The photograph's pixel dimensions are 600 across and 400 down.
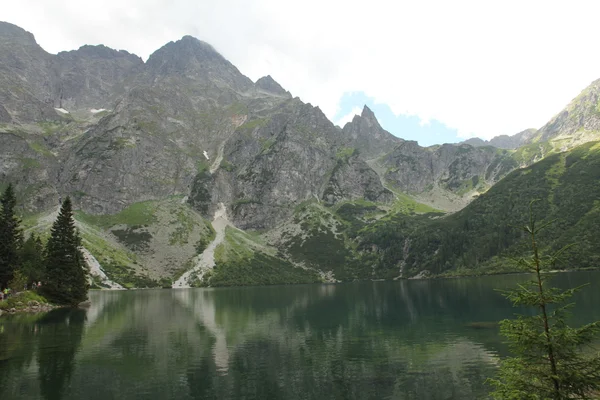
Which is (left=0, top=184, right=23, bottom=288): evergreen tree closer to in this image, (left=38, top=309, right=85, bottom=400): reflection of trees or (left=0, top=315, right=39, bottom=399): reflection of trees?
(left=38, top=309, right=85, bottom=400): reflection of trees

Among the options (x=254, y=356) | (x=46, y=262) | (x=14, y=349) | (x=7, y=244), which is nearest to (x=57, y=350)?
(x=14, y=349)

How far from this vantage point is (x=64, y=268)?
98.1m

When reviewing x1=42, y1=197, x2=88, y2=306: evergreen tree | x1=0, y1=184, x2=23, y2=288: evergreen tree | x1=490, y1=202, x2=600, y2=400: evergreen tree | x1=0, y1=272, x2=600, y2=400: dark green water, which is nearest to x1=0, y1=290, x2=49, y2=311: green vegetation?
x1=42, y1=197, x2=88, y2=306: evergreen tree

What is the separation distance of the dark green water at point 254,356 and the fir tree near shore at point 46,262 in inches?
653

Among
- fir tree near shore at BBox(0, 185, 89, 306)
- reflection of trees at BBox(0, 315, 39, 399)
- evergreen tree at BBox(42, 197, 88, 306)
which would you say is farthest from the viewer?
evergreen tree at BBox(42, 197, 88, 306)

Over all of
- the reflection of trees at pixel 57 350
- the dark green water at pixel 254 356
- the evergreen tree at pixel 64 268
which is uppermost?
the evergreen tree at pixel 64 268

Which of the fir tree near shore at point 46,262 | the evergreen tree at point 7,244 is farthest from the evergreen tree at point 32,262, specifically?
the evergreen tree at point 7,244

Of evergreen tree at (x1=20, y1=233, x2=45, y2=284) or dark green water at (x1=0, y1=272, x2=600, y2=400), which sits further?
evergreen tree at (x1=20, y1=233, x2=45, y2=284)

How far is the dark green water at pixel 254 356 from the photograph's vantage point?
3388 cm

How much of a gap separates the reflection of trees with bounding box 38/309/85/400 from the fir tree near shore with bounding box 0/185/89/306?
17.8 meters

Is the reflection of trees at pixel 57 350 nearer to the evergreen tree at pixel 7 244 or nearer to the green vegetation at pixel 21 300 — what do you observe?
the green vegetation at pixel 21 300

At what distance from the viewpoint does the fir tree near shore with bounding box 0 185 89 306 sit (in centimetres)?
8569

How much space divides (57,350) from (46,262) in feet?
204

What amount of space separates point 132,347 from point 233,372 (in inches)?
809
